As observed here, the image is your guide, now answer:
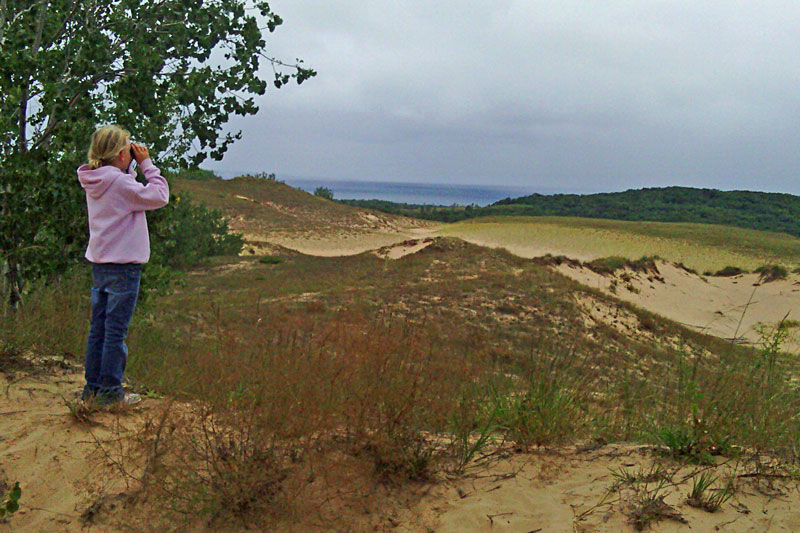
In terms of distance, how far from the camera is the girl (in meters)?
3.38

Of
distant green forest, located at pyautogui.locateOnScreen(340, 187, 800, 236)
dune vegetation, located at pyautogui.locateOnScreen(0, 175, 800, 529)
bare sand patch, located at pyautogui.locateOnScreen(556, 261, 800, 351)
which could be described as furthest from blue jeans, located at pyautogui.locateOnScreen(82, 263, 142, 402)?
distant green forest, located at pyautogui.locateOnScreen(340, 187, 800, 236)

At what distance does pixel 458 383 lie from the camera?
13.3 feet

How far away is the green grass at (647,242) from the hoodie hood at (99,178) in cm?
2603

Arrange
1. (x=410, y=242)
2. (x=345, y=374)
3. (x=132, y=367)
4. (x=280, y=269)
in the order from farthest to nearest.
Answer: (x=410, y=242) < (x=280, y=269) < (x=132, y=367) < (x=345, y=374)

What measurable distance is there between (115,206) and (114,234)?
18cm

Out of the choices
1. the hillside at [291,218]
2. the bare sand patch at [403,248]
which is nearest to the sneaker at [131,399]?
the bare sand patch at [403,248]

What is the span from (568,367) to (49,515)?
10.9ft

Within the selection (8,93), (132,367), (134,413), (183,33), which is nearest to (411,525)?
(134,413)

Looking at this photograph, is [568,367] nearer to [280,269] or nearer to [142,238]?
[142,238]

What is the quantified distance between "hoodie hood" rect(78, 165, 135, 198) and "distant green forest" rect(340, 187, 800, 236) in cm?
5405

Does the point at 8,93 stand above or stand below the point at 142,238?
above

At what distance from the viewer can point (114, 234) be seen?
3406mm

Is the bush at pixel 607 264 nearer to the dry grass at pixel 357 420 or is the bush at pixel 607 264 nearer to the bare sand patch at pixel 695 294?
the bare sand patch at pixel 695 294

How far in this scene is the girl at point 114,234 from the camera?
3.38 m
